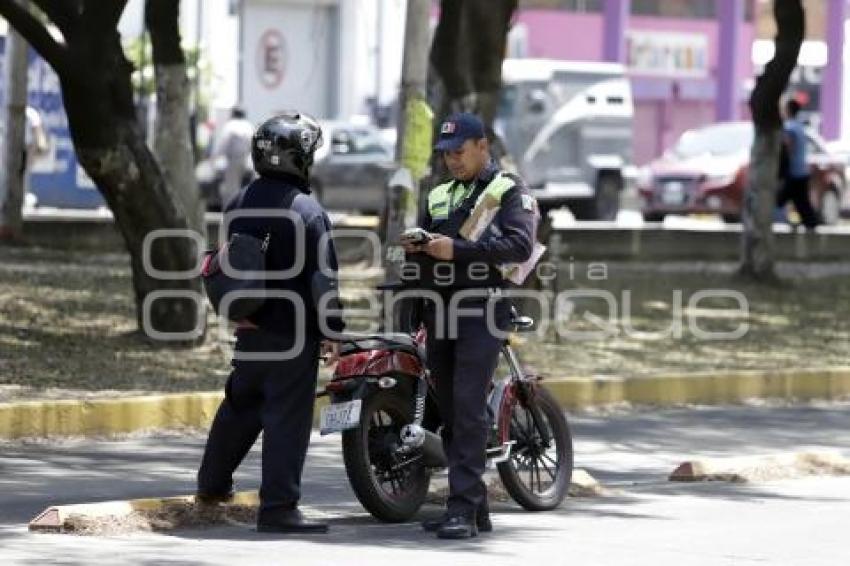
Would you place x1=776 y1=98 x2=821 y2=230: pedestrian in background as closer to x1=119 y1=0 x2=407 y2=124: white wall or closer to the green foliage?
the green foliage

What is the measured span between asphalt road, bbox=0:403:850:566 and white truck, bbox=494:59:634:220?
2093 cm

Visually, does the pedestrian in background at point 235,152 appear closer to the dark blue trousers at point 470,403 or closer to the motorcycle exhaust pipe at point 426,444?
the motorcycle exhaust pipe at point 426,444

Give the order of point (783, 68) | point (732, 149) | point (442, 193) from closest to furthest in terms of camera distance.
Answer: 1. point (442, 193)
2. point (783, 68)
3. point (732, 149)

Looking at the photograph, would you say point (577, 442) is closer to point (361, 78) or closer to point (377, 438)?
point (377, 438)

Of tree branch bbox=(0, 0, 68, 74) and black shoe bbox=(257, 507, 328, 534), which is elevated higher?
tree branch bbox=(0, 0, 68, 74)

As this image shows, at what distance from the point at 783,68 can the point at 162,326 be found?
873cm

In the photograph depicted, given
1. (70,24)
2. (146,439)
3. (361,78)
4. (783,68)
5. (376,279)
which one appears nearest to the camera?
(146,439)

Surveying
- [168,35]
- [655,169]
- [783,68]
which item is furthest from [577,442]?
[655,169]

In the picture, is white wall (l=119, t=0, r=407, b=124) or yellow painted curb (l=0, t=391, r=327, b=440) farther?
white wall (l=119, t=0, r=407, b=124)

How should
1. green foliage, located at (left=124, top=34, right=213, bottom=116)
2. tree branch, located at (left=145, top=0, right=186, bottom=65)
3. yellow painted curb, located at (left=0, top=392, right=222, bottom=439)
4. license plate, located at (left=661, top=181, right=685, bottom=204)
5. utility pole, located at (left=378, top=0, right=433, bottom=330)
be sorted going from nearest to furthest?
yellow painted curb, located at (left=0, top=392, right=222, bottom=439), utility pole, located at (left=378, top=0, right=433, bottom=330), tree branch, located at (left=145, top=0, right=186, bottom=65), license plate, located at (left=661, top=181, right=685, bottom=204), green foliage, located at (left=124, top=34, right=213, bottom=116)

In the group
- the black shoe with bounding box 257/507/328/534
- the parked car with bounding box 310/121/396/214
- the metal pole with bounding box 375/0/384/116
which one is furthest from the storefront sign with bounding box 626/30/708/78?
the black shoe with bounding box 257/507/328/534

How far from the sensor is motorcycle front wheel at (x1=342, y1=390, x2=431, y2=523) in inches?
389

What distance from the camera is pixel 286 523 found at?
976 cm

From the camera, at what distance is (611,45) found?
5234 centimetres
